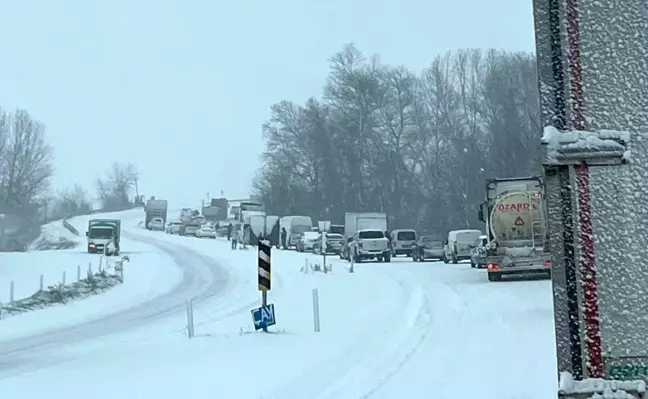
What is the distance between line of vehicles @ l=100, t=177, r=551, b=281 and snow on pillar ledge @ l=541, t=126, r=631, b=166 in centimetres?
114

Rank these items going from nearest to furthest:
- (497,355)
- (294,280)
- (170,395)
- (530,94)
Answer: (170,395), (497,355), (294,280), (530,94)

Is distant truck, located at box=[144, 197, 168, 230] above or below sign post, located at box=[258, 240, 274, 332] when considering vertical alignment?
above

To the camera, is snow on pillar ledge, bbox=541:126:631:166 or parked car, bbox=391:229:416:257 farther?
parked car, bbox=391:229:416:257

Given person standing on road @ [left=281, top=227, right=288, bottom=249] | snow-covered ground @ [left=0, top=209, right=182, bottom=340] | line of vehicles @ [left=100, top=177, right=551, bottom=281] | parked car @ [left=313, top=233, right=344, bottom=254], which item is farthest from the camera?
person standing on road @ [left=281, top=227, right=288, bottom=249]

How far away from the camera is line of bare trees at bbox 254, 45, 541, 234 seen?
189 ft

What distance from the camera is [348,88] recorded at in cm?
7750

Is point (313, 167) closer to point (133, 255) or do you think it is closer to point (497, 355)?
point (133, 255)

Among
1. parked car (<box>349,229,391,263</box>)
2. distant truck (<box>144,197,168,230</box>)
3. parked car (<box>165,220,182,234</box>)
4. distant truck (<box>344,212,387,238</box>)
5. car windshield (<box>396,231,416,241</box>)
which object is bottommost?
parked car (<box>349,229,391,263</box>)

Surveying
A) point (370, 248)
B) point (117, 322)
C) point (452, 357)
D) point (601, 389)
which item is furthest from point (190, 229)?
point (601, 389)

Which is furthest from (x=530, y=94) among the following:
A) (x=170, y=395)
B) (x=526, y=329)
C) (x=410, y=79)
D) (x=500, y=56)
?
(x=170, y=395)

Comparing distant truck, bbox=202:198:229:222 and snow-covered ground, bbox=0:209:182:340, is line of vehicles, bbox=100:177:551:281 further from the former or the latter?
distant truck, bbox=202:198:229:222

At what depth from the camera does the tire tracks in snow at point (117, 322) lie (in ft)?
49.2

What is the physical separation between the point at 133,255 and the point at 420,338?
41984mm

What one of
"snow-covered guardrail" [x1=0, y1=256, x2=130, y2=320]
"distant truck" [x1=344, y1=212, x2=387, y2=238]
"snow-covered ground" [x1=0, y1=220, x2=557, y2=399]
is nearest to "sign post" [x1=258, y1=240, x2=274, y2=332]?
"snow-covered ground" [x1=0, y1=220, x2=557, y2=399]
